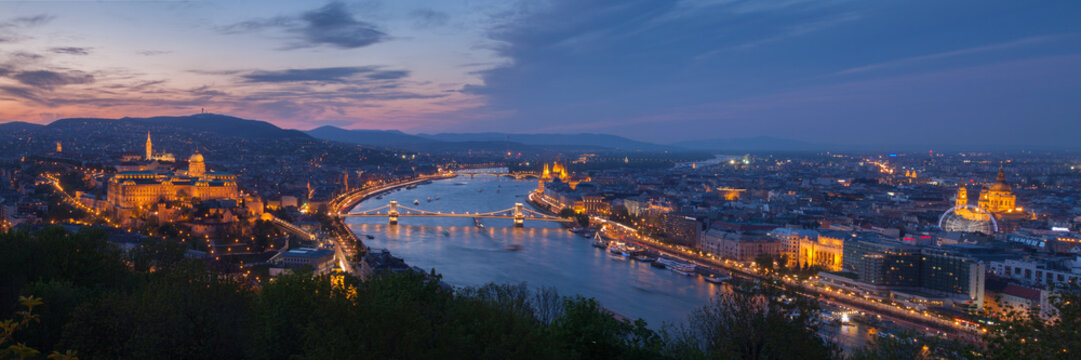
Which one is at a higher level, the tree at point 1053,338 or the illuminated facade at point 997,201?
the tree at point 1053,338

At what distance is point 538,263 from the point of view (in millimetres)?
13797

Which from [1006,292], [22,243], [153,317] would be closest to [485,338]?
[153,317]

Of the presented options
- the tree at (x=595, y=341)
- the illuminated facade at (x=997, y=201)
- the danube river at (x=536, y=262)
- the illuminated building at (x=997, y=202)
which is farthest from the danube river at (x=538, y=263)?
the illuminated facade at (x=997, y=201)

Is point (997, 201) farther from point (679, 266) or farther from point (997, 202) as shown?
point (679, 266)

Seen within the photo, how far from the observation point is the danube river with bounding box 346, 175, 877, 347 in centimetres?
1088

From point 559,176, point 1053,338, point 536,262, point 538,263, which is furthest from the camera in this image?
point 559,176

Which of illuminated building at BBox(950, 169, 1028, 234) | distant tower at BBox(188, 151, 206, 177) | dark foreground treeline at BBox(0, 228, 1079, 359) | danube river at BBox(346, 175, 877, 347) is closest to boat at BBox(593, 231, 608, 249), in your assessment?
danube river at BBox(346, 175, 877, 347)

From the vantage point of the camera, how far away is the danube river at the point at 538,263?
10883 millimetres

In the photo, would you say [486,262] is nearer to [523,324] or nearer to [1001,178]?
[523,324]

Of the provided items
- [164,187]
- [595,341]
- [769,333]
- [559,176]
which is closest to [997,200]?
[769,333]

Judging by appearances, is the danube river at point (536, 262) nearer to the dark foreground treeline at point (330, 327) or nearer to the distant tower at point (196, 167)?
the distant tower at point (196, 167)

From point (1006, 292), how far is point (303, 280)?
977 cm

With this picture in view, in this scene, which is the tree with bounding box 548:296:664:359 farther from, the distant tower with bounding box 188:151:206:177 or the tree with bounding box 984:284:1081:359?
the distant tower with bounding box 188:151:206:177

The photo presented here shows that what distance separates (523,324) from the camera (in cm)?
382
